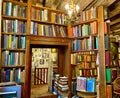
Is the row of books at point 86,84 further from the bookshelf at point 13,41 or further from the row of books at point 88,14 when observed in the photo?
the row of books at point 88,14

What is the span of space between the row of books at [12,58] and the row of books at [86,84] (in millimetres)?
1518

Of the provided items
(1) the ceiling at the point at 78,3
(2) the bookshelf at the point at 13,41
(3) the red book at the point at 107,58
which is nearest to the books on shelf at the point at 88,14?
(1) the ceiling at the point at 78,3

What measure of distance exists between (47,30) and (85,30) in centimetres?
99

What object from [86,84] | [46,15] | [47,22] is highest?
[46,15]

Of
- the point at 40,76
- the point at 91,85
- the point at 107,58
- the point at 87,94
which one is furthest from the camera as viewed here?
the point at 40,76

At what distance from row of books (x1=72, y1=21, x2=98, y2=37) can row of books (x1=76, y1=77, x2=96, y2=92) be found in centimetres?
115

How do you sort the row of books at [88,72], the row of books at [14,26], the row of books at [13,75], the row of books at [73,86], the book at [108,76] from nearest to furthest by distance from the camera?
the row of books at [13,75] → the row of books at [14,26] → the book at [108,76] → the row of books at [88,72] → the row of books at [73,86]

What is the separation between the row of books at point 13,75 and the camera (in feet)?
10.6

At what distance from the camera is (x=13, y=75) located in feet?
11.0

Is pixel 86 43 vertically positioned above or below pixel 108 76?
above

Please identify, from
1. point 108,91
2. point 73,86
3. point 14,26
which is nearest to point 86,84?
point 73,86

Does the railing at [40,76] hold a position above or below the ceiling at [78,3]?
below

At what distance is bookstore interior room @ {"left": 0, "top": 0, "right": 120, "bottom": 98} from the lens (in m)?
3.38

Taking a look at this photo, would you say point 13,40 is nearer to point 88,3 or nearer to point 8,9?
point 8,9
